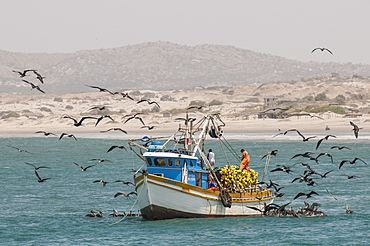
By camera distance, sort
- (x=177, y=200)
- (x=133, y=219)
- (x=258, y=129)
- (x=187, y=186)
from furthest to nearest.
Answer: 1. (x=258, y=129)
2. (x=133, y=219)
3. (x=177, y=200)
4. (x=187, y=186)

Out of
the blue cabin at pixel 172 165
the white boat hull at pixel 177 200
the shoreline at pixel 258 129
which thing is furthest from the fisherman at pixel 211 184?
the shoreline at pixel 258 129

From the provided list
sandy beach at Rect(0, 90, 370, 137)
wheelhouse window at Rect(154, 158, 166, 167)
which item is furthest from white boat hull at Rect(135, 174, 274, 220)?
sandy beach at Rect(0, 90, 370, 137)

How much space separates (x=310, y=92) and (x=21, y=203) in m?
136

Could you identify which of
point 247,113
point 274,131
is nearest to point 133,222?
point 274,131

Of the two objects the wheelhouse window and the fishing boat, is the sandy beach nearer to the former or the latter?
the fishing boat

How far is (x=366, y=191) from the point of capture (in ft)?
125

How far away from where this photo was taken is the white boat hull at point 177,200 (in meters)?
29.0

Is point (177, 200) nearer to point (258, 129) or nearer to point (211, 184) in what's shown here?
point (211, 184)

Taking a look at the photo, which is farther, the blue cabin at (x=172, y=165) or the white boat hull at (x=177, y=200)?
the blue cabin at (x=172, y=165)

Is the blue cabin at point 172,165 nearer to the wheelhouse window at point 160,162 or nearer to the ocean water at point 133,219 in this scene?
the wheelhouse window at point 160,162

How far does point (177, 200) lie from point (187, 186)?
853 millimetres

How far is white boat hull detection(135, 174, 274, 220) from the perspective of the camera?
29031 mm

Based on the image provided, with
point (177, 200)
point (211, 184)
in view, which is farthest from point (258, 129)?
point (177, 200)

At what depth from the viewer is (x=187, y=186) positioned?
28.9 m
